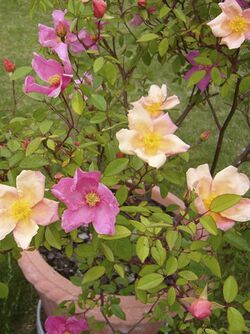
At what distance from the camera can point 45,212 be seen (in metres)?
0.98

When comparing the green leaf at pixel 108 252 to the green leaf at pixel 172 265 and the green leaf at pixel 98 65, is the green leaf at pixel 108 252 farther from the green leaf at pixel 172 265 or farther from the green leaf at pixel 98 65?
the green leaf at pixel 98 65

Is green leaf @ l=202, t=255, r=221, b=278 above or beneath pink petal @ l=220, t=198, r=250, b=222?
beneath

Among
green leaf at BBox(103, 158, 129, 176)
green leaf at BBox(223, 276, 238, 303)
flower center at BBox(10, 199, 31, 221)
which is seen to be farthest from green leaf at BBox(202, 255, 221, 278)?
flower center at BBox(10, 199, 31, 221)

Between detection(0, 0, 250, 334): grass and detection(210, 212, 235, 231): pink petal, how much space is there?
57cm

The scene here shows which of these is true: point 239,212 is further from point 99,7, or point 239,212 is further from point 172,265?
point 99,7

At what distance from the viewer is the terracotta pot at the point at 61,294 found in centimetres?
159

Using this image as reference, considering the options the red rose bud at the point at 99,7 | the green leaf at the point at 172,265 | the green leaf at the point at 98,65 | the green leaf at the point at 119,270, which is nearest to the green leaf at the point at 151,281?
the green leaf at the point at 172,265

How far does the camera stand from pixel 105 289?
4.85 feet

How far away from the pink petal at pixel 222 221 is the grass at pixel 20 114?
572 mm

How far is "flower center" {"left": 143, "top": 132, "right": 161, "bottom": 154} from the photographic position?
1.00 m

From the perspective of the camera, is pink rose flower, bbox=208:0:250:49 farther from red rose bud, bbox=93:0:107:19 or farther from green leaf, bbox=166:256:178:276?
green leaf, bbox=166:256:178:276

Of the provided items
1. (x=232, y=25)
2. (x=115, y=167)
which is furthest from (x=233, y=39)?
(x=115, y=167)

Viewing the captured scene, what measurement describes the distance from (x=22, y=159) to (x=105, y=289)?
0.47m

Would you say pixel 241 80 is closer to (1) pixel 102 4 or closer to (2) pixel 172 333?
(1) pixel 102 4
